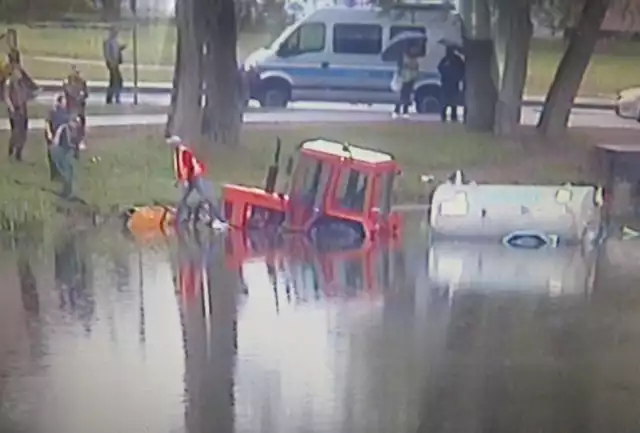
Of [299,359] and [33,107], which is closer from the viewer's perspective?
[299,359]

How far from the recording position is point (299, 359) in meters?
1.18

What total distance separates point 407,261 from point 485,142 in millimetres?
184

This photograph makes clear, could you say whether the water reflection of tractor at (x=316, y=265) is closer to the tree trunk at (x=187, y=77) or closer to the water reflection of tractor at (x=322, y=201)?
the water reflection of tractor at (x=322, y=201)

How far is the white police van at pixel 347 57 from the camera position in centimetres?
142

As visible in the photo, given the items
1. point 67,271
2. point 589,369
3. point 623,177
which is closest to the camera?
point 589,369

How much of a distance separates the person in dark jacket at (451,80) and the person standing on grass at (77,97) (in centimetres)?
44

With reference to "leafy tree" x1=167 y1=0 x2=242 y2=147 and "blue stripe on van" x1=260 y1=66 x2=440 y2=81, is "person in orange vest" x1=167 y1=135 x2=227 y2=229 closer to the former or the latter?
"leafy tree" x1=167 y1=0 x2=242 y2=147

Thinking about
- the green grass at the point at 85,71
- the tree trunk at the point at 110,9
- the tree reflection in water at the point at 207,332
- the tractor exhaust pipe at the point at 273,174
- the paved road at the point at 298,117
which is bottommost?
the tree reflection in water at the point at 207,332

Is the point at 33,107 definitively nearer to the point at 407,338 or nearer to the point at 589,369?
the point at 407,338

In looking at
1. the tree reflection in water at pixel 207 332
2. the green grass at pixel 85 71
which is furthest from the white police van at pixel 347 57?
the tree reflection in water at pixel 207 332

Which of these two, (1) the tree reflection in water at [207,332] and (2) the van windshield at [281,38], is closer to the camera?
(1) the tree reflection in water at [207,332]

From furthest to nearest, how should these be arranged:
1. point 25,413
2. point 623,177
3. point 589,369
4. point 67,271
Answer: point 623,177, point 67,271, point 589,369, point 25,413

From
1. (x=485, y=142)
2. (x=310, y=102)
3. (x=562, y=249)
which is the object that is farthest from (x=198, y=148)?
(x=562, y=249)

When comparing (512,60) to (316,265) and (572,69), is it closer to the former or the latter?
(572,69)
